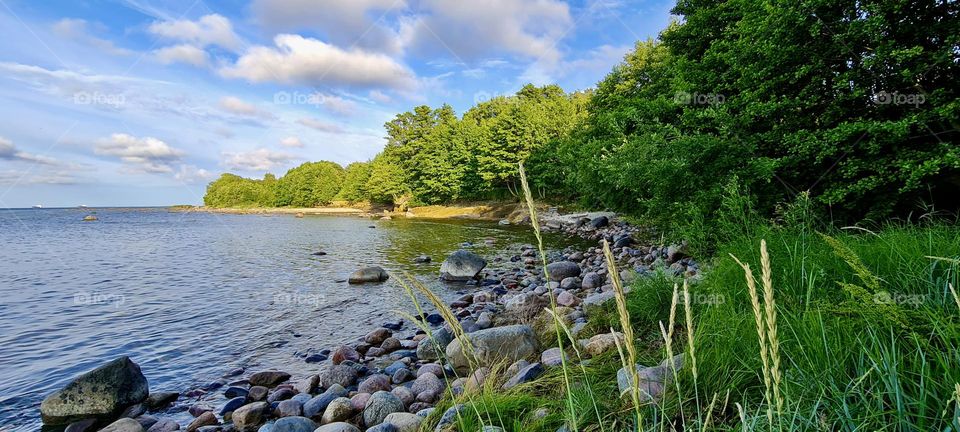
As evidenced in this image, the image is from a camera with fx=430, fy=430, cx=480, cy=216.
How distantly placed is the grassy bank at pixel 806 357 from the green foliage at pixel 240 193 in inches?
4408

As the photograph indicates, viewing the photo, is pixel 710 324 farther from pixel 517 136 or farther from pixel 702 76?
pixel 517 136

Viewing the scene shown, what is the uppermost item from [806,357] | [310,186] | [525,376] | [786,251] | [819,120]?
[310,186]

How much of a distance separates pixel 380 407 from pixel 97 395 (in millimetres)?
3748

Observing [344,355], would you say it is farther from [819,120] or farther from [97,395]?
[819,120]

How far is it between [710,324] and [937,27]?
7059 millimetres

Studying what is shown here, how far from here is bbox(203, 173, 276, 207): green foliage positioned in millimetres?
108438

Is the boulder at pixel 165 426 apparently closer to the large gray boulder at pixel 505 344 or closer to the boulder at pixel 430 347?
the boulder at pixel 430 347

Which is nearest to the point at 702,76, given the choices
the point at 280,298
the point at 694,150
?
the point at 694,150

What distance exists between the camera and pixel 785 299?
147 inches

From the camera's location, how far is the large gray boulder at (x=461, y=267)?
1309 centimetres

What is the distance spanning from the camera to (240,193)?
4670 inches

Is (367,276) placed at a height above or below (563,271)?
below

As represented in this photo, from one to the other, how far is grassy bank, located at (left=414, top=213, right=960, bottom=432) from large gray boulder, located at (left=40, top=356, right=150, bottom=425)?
441 centimetres

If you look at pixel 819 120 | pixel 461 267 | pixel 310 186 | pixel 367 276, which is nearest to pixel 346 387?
pixel 367 276
